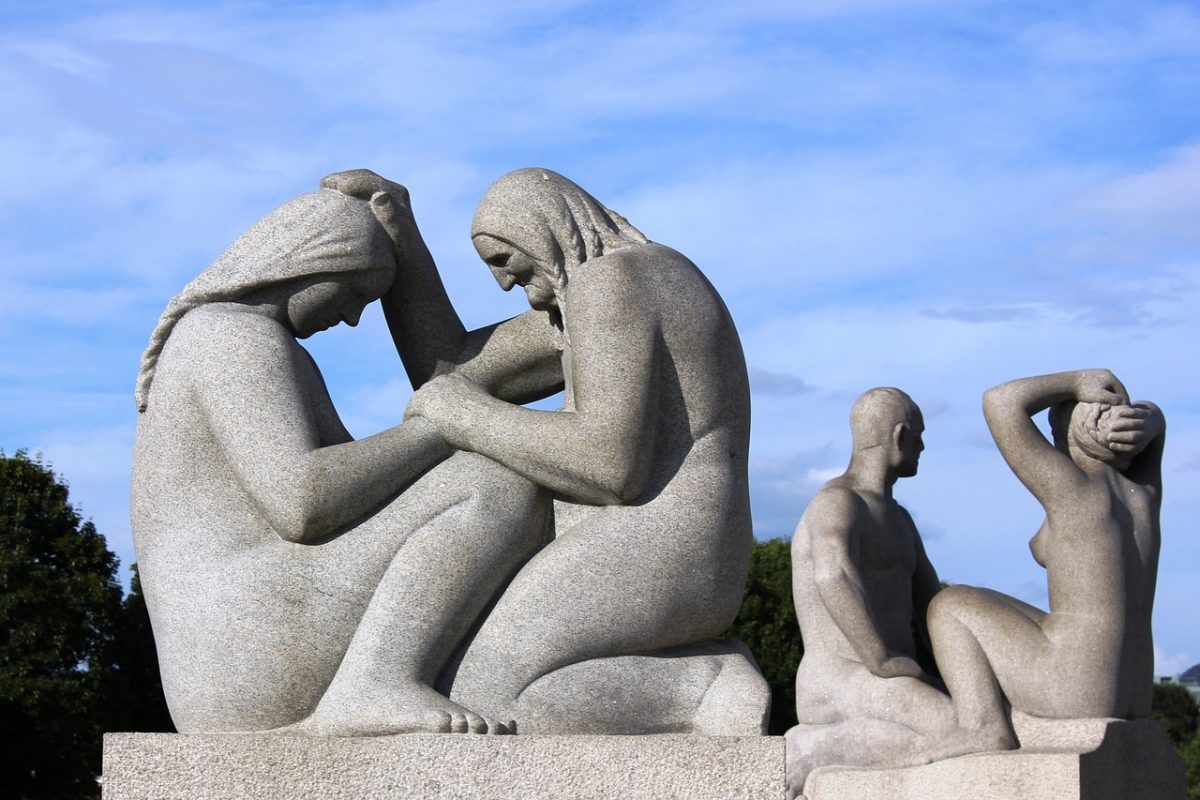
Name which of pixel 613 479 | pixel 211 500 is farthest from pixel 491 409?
pixel 211 500

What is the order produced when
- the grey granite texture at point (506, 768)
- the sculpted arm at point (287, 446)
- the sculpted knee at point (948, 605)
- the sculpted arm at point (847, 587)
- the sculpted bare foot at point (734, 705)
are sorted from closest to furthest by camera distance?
the grey granite texture at point (506, 768), the sculpted bare foot at point (734, 705), the sculpted arm at point (287, 446), the sculpted knee at point (948, 605), the sculpted arm at point (847, 587)

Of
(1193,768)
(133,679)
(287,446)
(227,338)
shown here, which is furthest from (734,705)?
(1193,768)

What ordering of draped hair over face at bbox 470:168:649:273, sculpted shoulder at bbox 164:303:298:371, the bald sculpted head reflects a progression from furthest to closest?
1. the bald sculpted head
2. draped hair over face at bbox 470:168:649:273
3. sculpted shoulder at bbox 164:303:298:371

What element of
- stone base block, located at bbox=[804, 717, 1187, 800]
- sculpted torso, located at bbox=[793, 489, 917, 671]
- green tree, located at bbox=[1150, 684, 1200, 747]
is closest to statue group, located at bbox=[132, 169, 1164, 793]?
stone base block, located at bbox=[804, 717, 1187, 800]

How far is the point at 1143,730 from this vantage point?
28.4ft

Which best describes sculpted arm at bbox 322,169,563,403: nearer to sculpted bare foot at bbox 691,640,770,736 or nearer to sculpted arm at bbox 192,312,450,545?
sculpted arm at bbox 192,312,450,545

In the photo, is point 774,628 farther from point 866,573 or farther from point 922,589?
point 866,573

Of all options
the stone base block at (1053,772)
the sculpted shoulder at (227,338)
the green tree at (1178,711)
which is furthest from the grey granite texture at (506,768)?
the green tree at (1178,711)

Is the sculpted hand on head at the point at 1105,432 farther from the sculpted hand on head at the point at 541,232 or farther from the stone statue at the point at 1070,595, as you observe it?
the sculpted hand on head at the point at 541,232

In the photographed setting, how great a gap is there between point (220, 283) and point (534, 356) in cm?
105

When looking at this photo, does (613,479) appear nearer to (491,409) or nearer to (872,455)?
(491,409)

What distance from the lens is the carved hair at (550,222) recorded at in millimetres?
5684

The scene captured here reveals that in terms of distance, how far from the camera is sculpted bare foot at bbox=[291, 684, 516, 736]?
203 inches

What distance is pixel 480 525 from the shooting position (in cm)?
541
